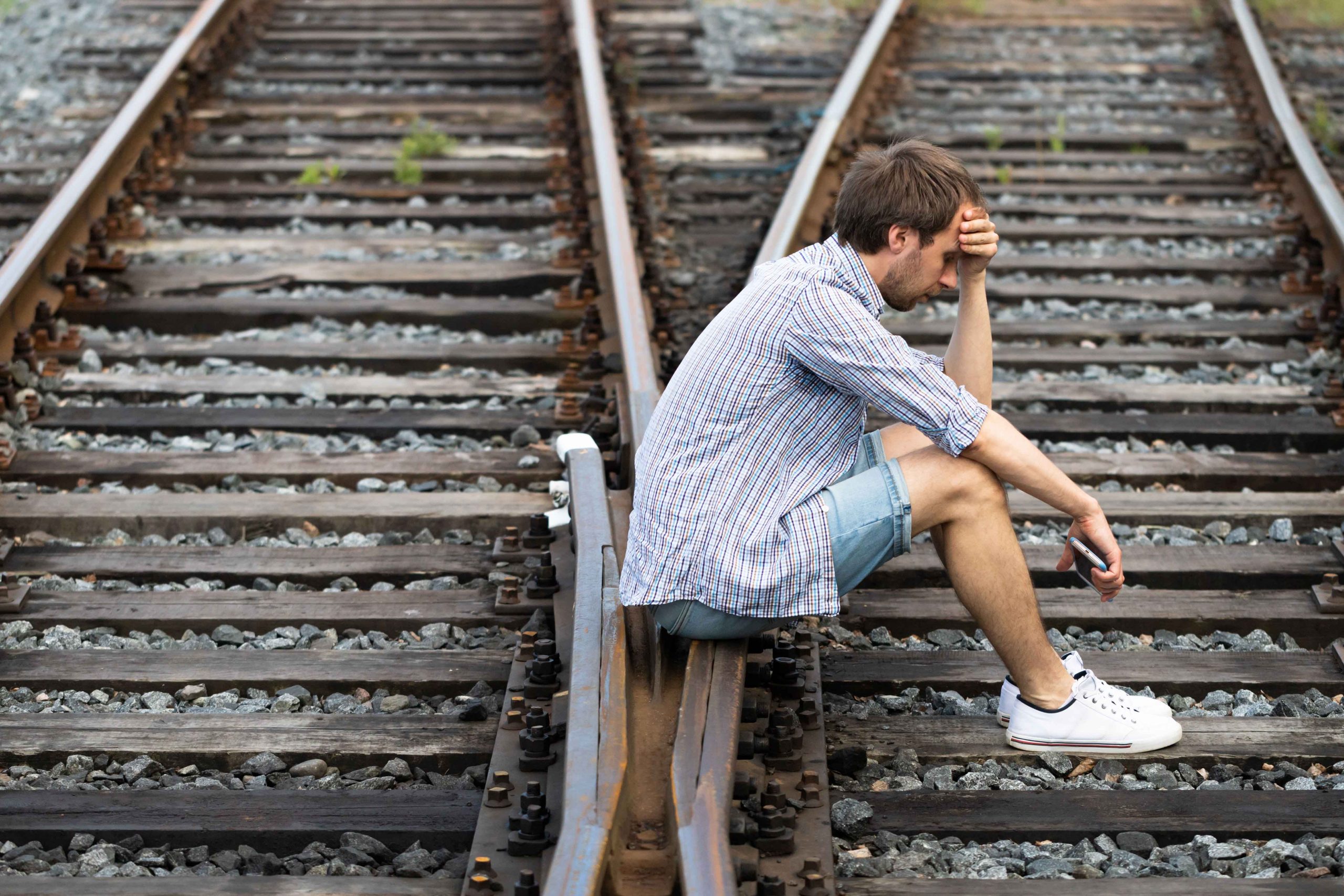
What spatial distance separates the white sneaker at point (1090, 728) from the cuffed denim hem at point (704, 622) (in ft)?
1.82

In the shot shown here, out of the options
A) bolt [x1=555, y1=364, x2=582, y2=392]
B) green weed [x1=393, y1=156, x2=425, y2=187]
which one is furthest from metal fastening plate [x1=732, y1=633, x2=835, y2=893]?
green weed [x1=393, y1=156, x2=425, y2=187]

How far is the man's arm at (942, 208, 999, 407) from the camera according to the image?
3.42 metres

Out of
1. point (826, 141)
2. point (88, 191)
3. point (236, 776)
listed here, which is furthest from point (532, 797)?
point (826, 141)

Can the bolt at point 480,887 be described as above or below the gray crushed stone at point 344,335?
below

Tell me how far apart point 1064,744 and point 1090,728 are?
0.07 m

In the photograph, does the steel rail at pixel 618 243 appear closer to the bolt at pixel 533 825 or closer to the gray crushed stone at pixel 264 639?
the gray crushed stone at pixel 264 639

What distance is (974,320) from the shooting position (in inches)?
148

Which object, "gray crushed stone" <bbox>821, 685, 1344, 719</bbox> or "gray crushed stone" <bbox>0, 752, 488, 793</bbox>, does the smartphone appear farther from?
"gray crushed stone" <bbox>0, 752, 488, 793</bbox>

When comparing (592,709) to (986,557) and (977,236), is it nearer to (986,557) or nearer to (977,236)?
(986,557)

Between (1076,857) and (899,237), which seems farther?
(899,237)

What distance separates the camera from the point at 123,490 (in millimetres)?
4617

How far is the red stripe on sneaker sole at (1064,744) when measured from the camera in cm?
338

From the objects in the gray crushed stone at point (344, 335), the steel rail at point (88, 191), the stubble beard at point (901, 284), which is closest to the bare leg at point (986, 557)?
the stubble beard at point (901, 284)

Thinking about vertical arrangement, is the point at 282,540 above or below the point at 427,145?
below
